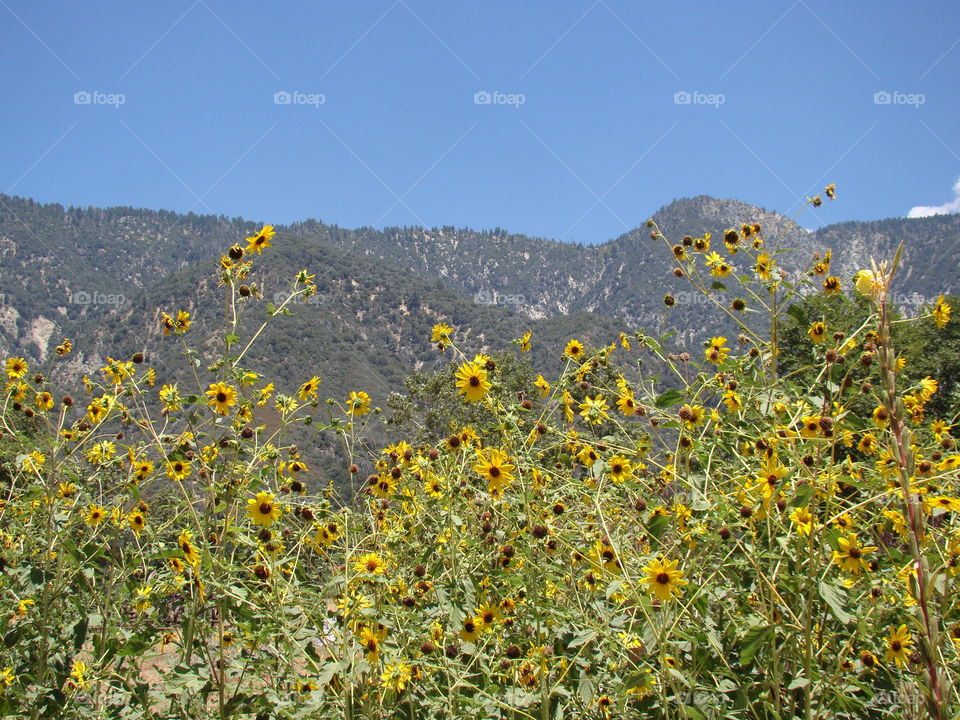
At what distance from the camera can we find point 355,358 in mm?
124812

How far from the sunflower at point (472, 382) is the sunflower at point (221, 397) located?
2.75ft

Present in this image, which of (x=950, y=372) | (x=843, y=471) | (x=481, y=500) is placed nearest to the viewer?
(x=843, y=471)

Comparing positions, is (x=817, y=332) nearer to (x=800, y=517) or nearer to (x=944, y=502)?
(x=944, y=502)

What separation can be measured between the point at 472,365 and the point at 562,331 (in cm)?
14829

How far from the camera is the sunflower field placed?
1.71 m

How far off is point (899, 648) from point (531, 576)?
39.1 inches

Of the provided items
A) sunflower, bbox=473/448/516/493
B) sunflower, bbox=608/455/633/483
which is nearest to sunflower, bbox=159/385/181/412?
sunflower, bbox=473/448/516/493

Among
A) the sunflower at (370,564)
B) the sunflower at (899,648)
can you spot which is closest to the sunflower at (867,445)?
the sunflower at (899,648)

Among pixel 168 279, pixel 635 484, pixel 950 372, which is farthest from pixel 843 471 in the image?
pixel 168 279

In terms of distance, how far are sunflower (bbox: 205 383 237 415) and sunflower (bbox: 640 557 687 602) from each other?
1.50 metres

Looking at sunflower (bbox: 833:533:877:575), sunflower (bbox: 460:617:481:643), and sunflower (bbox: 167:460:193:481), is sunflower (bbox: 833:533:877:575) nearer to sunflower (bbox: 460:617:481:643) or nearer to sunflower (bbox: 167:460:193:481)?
sunflower (bbox: 460:617:481:643)

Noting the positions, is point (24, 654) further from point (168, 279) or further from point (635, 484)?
point (168, 279)

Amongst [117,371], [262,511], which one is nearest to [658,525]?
[262,511]

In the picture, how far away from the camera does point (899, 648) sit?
5.68 feet
